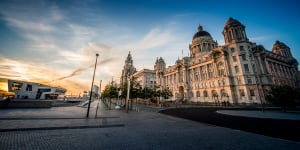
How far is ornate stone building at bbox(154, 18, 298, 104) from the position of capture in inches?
1782

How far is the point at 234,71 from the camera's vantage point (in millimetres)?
48844

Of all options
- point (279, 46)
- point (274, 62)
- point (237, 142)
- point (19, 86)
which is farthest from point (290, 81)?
point (19, 86)

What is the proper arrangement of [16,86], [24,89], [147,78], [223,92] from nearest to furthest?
1. [16,86]
2. [24,89]
3. [223,92]
4. [147,78]

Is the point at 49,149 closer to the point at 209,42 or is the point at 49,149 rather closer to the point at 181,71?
the point at 181,71

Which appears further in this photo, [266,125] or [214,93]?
[214,93]

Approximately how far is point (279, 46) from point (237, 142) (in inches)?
4168

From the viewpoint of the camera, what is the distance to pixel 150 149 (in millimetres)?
4898

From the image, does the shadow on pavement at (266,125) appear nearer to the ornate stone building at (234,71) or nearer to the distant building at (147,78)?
the ornate stone building at (234,71)

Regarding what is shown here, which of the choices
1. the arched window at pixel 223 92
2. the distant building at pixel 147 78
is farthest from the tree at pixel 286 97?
the distant building at pixel 147 78

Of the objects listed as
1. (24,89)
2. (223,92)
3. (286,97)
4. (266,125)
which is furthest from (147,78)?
(266,125)

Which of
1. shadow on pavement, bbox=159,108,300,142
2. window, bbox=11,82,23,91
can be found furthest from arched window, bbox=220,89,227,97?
window, bbox=11,82,23,91

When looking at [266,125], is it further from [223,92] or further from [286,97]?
[223,92]

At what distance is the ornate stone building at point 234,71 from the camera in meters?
45.3

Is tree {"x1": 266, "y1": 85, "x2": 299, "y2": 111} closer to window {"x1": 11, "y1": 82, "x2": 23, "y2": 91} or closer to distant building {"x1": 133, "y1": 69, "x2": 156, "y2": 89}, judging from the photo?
window {"x1": 11, "y1": 82, "x2": 23, "y2": 91}
